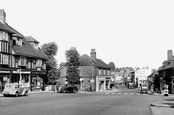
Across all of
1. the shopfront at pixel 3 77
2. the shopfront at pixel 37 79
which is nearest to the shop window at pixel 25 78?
the shopfront at pixel 37 79

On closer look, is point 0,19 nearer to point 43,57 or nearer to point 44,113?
point 43,57

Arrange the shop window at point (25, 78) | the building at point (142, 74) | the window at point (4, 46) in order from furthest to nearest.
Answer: the building at point (142, 74), the shop window at point (25, 78), the window at point (4, 46)

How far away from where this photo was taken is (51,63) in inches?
2317

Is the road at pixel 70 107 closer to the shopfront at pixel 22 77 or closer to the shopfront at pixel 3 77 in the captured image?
the shopfront at pixel 3 77

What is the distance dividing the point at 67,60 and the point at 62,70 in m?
8.42

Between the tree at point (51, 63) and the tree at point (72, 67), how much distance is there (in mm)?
3591

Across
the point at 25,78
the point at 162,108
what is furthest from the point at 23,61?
the point at 162,108

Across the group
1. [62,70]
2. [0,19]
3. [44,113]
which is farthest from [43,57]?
[44,113]

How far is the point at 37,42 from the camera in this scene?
5538 centimetres

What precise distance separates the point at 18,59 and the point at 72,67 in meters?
18.3

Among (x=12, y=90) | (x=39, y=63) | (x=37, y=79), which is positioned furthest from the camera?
(x=39, y=63)

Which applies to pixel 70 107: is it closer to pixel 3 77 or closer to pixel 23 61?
pixel 3 77

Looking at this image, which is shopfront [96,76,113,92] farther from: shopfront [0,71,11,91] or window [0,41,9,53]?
window [0,41,9,53]

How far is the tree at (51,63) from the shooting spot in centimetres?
5847
